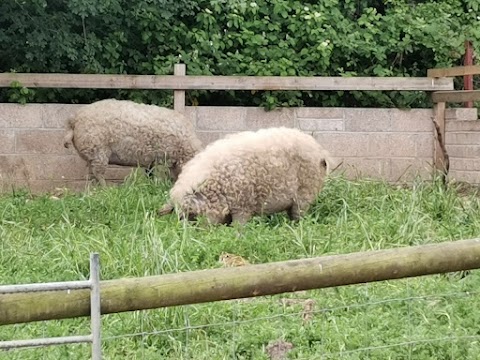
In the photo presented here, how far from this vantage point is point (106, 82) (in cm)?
1086

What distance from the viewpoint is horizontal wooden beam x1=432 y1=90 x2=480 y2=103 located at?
10727mm

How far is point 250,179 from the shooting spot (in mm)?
7914

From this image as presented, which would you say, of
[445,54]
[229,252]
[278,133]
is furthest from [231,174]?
[445,54]

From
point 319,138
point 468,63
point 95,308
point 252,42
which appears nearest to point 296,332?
point 95,308

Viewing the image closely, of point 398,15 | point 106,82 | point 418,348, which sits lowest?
point 418,348

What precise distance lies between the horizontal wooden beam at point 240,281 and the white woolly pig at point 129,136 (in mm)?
7042

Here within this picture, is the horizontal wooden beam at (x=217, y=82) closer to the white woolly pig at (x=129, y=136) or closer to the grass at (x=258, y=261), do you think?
the white woolly pig at (x=129, y=136)

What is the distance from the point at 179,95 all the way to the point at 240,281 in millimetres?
7936

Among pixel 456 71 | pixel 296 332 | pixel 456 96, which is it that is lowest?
pixel 296 332

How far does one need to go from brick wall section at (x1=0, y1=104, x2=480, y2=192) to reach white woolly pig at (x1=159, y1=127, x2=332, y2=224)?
235cm

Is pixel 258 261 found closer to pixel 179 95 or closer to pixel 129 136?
pixel 129 136

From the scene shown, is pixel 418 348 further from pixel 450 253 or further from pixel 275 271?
pixel 275 271

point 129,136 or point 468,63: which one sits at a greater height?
point 468,63

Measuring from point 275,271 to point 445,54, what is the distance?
9.50 metres
